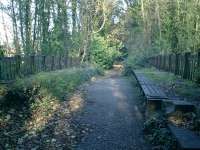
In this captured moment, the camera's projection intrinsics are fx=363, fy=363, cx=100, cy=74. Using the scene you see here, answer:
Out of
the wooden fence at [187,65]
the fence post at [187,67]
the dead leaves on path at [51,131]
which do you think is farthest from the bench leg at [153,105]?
the fence post at [187,67]

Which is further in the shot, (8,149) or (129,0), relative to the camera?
(129,0)

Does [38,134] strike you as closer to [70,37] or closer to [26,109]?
[26,109]

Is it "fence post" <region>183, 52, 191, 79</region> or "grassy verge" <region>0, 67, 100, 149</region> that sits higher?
"fence post" <region>183, 52, 191, 79</region>

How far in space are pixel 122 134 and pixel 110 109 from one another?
3.01 meters

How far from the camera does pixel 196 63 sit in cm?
1403

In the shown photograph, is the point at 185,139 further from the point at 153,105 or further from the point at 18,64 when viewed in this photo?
the point at 18,64

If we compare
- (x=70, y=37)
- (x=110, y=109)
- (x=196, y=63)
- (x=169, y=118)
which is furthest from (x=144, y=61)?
(x=169, y=118)

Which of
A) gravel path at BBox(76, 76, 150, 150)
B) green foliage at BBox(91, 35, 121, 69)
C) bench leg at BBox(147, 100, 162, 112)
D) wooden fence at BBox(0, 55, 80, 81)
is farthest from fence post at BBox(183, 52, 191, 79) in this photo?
green foliage at BBox(91, 35, 121, 69)

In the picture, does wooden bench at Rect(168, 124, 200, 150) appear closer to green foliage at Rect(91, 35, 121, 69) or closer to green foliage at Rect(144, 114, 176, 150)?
green foliage at Rect(144, 114, 176, 150)

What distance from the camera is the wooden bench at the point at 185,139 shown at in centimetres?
643

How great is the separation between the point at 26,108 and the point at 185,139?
5.84 meters

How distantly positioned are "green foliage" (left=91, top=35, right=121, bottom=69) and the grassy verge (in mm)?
25501

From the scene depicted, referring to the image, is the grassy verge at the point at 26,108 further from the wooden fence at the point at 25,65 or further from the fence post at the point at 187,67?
the fence post at the point at 187,67

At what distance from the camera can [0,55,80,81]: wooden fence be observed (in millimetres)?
15749
